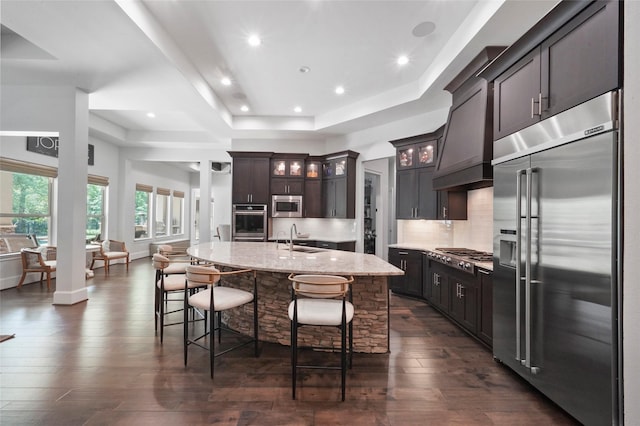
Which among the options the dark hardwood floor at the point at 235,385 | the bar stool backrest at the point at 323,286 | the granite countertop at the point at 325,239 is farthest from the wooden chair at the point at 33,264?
the bar stool backrest at the point at 323,286

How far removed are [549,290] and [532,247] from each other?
32cm

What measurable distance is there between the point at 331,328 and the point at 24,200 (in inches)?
260

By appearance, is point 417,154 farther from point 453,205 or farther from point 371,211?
point 371,211

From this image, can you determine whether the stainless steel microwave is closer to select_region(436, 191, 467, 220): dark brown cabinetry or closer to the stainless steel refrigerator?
select_region(436, 191, 467, 220): dark brown cabinetry

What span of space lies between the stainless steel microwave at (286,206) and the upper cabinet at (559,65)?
14.7 ft

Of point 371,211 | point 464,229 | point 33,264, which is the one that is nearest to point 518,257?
point 464,229

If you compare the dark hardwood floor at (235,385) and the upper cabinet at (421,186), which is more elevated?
the upper cabinet at (421,186)

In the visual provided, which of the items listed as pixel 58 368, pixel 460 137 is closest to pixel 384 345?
pixel 460 137

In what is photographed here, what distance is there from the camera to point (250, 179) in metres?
6.54

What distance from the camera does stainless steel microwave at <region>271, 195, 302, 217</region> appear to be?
21.4 ft

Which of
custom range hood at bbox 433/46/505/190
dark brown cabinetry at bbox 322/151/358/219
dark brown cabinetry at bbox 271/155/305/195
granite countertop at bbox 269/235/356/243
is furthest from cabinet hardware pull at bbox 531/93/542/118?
dark brown cabinetry at bbox 271/155/305/195

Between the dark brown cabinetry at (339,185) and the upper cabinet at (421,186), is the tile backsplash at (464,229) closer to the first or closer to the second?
the upper cabinet at (421,186)

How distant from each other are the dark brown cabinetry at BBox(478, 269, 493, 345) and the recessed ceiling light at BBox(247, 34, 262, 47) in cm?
369

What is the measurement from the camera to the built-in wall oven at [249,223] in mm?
6445
